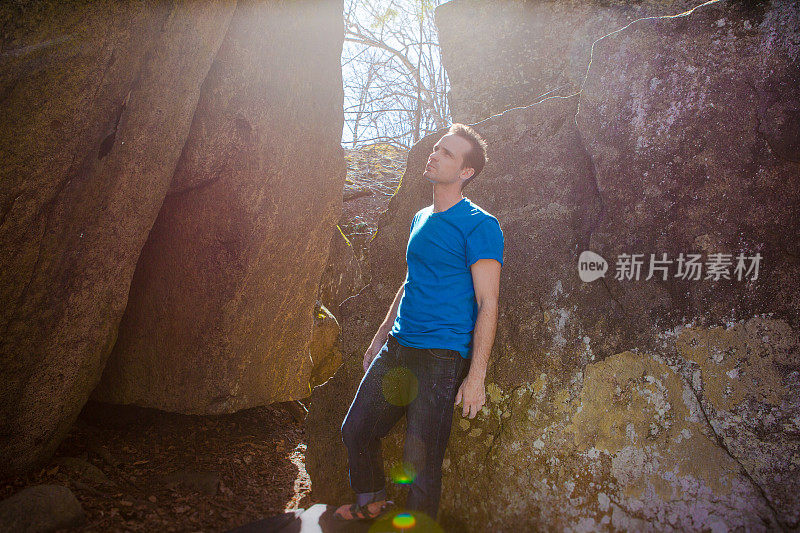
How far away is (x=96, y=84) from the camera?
3107mm

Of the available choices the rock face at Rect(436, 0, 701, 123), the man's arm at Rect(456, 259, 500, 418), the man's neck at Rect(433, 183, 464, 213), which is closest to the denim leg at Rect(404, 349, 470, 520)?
the man's arm at Rect(456, 259, 500, 418)

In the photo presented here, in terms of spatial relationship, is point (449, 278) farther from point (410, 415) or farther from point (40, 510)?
point (40, 510)

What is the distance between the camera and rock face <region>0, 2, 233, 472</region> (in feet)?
9.68

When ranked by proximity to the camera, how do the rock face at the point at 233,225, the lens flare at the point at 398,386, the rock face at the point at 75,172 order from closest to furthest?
the lens flare at the point at 398,386 → the rock face at the point at 75,172 → the rock face at the point at 233,225

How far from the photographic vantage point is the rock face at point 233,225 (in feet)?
13.1

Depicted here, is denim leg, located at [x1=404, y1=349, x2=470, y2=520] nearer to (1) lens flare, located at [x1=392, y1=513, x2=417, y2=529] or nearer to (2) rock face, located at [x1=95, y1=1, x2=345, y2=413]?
(1) lens flare, located at [x1=392, y1=513, x2=417, y2=529]

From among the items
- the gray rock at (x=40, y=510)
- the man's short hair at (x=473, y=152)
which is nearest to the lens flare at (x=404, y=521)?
the man's short hair at (x=473, y=152)

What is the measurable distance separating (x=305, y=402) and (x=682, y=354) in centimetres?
432

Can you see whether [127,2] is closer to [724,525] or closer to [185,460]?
[185,460]

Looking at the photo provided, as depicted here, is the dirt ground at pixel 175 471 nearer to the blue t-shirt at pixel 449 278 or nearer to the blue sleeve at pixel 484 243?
the blue t-shirt at pixel 449 278

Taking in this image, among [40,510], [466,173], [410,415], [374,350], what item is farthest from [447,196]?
[40,510]

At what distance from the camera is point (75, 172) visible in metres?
3.18

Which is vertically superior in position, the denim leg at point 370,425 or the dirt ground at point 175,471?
the denim leg at point 370,425

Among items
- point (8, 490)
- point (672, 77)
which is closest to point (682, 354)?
point (672, 77)
